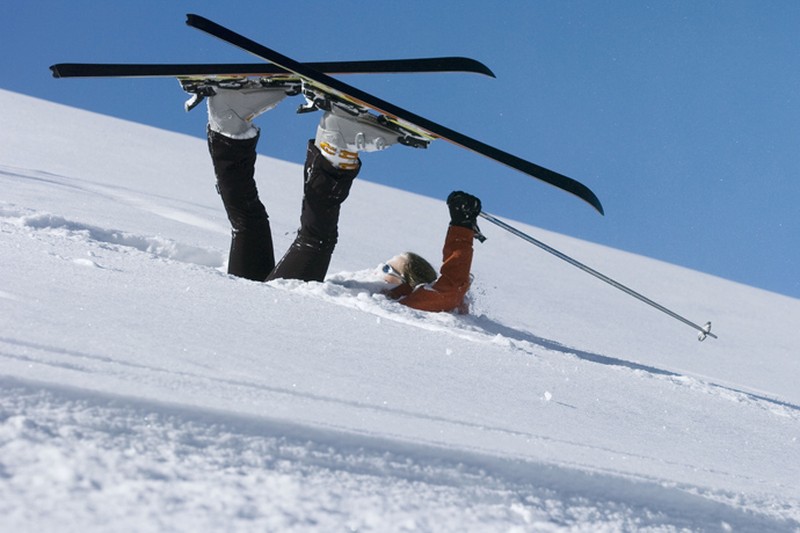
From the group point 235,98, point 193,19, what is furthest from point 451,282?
point 193,19

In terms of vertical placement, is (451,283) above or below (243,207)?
below

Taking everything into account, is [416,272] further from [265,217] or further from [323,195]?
[265,217]

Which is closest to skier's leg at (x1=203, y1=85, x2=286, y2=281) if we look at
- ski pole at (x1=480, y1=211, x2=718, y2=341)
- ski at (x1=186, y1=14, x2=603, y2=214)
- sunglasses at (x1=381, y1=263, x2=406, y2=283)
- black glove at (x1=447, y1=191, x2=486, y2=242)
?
ski at (x1=186, y1=14, x2=603, y2=214)

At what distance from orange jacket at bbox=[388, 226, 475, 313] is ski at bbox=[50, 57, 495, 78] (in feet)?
2.60

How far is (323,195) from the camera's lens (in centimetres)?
371

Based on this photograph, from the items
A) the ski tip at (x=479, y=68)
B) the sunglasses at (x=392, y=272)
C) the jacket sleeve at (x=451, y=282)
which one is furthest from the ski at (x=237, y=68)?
the sunglasses at (x=392, y=272)

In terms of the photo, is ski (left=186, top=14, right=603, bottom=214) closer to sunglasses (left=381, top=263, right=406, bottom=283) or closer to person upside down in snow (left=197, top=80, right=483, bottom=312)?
person upside down in snow (left=197, top=80, right=483, bottom=312)

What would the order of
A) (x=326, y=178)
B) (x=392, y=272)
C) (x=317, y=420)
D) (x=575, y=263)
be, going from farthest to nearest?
(x=575, y=263)
(x=392, y=272)
(x=326, y=178)
(x=317, y=420)

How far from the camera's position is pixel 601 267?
44.9 ft

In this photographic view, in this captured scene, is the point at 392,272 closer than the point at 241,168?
No

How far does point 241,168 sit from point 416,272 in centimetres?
94

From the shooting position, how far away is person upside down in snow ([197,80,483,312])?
11.9ft

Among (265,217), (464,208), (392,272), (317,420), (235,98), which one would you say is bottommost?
(317,420)

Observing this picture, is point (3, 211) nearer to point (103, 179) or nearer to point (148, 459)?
point (148, 459)
